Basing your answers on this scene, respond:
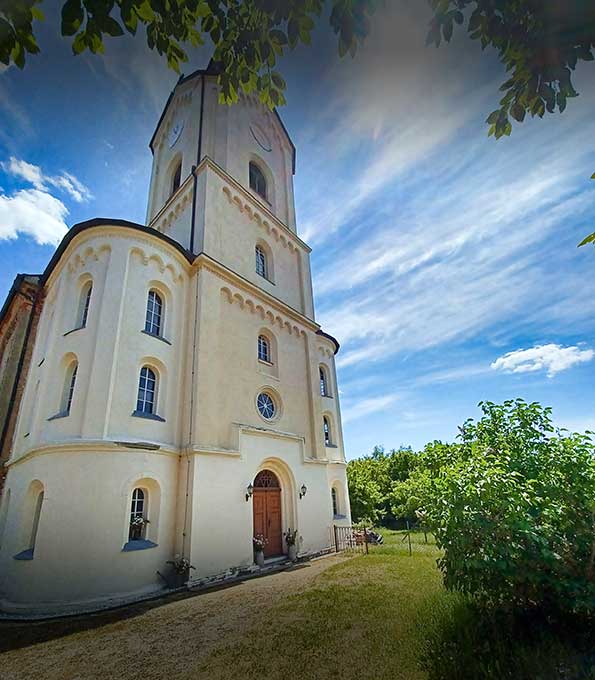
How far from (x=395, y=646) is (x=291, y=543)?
8.31 m

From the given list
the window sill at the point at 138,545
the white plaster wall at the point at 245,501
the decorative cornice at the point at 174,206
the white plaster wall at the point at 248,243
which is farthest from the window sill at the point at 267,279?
the window sill at the point at 138,545

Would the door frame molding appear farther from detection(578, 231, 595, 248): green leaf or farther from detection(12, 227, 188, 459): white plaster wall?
detection(578, 231, 595, 248): green leaf

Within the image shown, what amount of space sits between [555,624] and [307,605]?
420 centimetres

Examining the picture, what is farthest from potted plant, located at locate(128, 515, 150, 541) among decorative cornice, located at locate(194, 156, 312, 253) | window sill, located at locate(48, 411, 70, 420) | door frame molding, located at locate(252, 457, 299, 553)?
decorative cornice, located at locate(194, 156, 312, 253)

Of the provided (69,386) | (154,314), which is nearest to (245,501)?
(69,386)

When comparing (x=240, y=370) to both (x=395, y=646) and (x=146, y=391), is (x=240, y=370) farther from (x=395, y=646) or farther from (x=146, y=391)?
(x=395, y=646)

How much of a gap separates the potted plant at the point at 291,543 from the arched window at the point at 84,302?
10324mm

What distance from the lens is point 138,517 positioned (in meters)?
9.38

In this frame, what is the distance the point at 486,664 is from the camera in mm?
4027

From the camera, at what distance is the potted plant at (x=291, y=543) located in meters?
12.1

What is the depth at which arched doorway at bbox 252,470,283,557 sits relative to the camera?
39.5 feet

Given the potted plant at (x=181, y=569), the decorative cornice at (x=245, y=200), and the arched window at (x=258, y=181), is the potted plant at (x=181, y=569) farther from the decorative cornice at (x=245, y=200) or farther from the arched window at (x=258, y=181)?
the arched window at (x=258, y=181)

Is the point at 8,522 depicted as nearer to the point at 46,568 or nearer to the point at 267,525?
the point at 46,568

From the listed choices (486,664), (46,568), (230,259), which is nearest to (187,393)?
(46,568)
